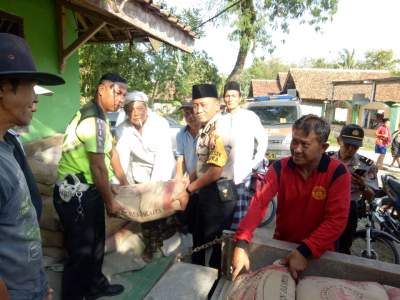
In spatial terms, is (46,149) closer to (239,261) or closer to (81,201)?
(81,201)

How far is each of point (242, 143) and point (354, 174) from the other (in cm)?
119

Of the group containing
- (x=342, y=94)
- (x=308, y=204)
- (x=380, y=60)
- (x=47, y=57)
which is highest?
(x=380, y=60)

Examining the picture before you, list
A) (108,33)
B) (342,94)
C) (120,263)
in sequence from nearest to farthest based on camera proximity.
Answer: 1. (120,263)
2. (108,33)
3. (342,94)

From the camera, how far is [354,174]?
3016 millimetres

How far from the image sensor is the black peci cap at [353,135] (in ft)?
9.52

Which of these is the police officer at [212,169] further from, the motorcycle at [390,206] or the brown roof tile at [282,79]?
the brown roof tile at [282,79]

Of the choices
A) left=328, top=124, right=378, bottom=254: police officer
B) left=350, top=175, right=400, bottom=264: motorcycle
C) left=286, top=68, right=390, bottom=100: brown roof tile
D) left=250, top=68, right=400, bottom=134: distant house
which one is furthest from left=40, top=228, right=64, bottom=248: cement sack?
left=286, top=68, right=390, bottom=100: brown roof tile

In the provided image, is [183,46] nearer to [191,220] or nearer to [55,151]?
[55,151]

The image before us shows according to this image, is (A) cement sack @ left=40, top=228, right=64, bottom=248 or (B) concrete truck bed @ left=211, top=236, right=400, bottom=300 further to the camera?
(A) cement sack @ left=40, top=228, right=64, bottom=248

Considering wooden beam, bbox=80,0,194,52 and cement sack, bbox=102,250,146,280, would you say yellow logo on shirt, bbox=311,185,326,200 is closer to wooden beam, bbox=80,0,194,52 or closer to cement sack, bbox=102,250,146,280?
cement sack, bbox=102,250,146,280

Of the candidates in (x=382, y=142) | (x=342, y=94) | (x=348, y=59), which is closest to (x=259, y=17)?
(x=382, y=142)

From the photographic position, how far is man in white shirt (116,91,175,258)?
306cm

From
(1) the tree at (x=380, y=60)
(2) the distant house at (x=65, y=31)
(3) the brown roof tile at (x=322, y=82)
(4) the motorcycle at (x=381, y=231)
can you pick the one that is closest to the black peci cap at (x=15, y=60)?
(2) the distant house at (x=65, y=31)

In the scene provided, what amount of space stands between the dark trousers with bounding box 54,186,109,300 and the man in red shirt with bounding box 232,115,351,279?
1102mm
